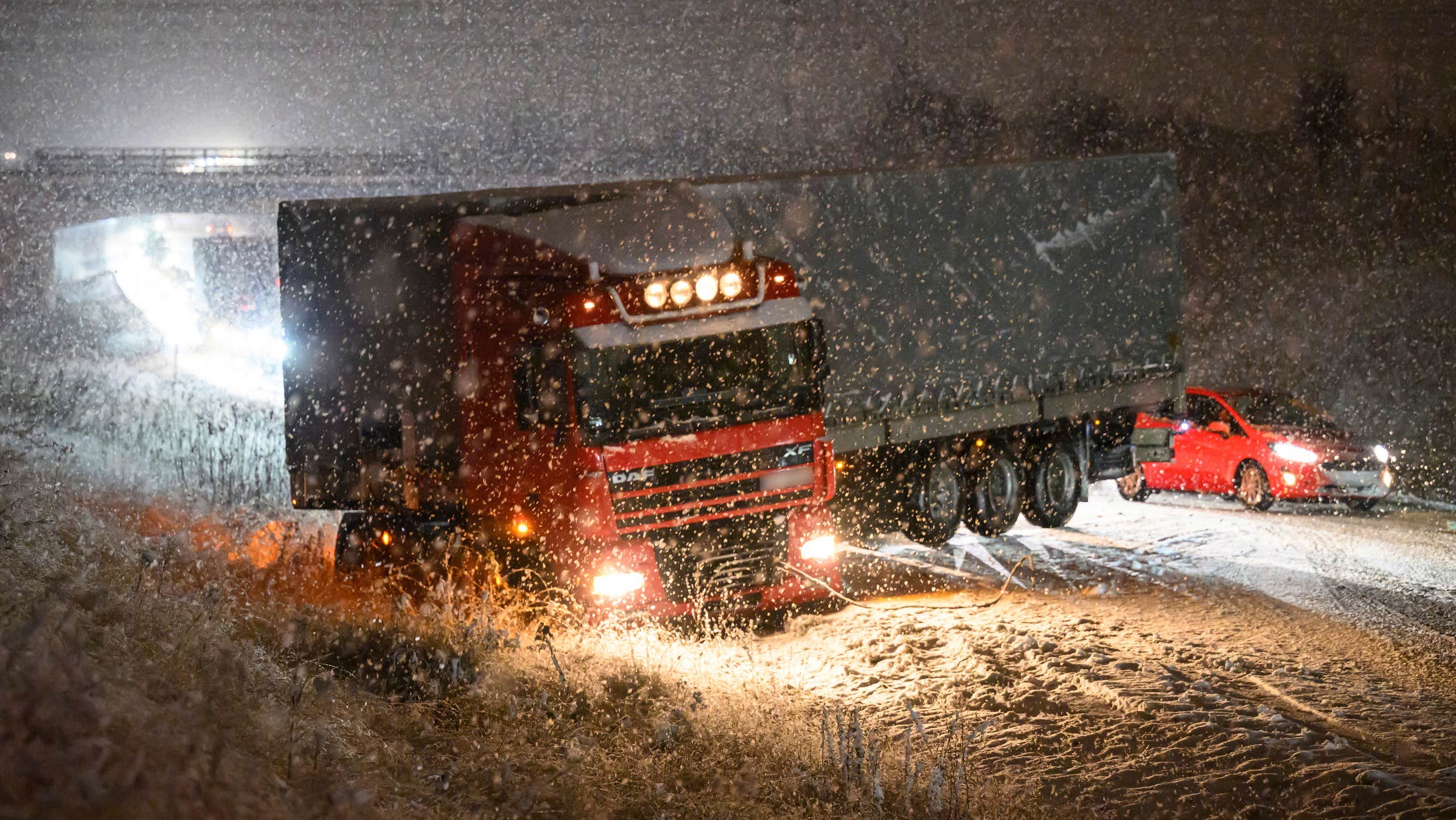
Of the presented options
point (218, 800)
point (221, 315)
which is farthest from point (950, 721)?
point (221, 315)

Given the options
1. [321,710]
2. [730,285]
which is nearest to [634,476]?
[730,285]

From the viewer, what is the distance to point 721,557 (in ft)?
29.0

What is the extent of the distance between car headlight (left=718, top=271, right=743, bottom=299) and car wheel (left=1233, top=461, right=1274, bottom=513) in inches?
358

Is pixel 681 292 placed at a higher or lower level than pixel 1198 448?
higher

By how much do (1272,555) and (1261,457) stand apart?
4.14 metres

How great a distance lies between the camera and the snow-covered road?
908 cm

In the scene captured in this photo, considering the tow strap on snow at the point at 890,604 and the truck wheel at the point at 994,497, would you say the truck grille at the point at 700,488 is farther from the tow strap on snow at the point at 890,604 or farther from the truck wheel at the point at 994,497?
the truck wheel at the point at 994,497

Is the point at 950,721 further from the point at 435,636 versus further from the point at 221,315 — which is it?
the point at 221,315

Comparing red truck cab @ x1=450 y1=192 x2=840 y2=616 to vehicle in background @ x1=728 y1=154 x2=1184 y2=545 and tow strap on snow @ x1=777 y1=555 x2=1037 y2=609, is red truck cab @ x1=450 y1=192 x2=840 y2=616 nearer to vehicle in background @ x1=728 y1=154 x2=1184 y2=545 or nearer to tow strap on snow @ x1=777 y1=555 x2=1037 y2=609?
tow strap on snow @ x1=777 y1=555 x2=1037 y2=609

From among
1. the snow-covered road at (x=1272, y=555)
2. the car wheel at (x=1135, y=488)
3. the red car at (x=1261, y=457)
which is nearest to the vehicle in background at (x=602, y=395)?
the snow-covered road at (x=1272, y=555)

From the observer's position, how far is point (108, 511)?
1037cm

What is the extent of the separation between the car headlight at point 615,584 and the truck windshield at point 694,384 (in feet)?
3.21

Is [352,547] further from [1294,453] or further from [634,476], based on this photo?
[1294,453]

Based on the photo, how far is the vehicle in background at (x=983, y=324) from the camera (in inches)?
439
